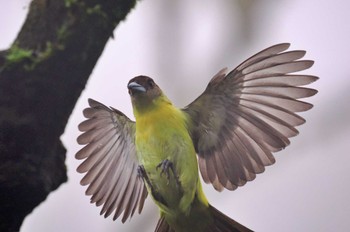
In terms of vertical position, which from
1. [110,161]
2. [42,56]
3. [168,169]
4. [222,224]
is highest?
[42,56]

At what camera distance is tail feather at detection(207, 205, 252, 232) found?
2.51 metres

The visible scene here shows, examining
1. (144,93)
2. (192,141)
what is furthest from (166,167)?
(144,93)

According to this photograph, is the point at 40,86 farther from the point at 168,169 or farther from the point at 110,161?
the point at 110,161

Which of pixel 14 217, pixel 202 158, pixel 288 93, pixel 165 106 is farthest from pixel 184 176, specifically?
pixel 14 217

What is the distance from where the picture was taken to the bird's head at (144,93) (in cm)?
251

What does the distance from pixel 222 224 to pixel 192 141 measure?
417 mm

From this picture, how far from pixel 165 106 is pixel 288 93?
0.63 m

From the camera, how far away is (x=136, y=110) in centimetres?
258

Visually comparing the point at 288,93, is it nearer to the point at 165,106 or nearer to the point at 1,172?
the point at 165,106

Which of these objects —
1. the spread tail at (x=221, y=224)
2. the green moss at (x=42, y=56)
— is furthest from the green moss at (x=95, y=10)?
the spread tail at (x=221, y=224)

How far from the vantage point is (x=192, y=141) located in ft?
8.32

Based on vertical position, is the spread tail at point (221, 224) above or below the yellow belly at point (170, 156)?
below

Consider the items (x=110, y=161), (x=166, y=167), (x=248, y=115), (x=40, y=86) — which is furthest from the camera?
(x=110, y=161)

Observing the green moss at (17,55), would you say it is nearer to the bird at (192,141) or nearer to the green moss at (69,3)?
the green moss at (69,3)
